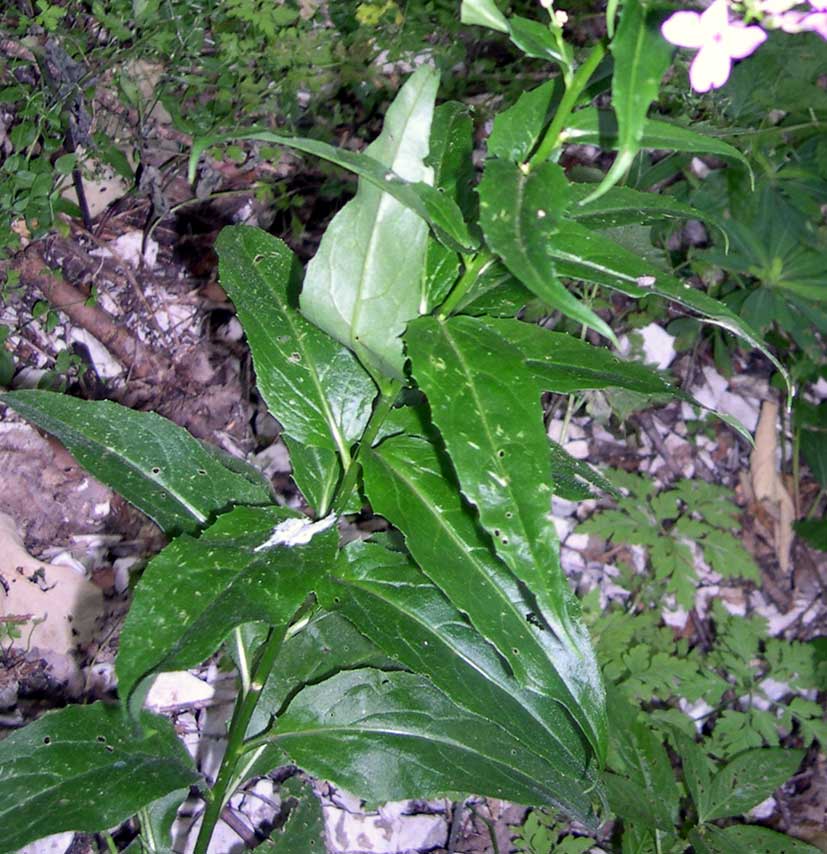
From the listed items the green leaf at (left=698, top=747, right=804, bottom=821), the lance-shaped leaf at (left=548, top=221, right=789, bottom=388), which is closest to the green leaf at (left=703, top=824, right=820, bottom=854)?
the green leaf at (left=698, top=747, right=804, bottom=821)

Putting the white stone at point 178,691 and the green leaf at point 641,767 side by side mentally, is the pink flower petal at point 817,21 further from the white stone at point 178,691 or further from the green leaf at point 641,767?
the white stone at point 178,691

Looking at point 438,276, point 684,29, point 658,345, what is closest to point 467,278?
point 438,276

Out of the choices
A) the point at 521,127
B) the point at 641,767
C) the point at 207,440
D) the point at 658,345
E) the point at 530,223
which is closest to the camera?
the point at 530,223

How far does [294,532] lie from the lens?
1269 millimetres

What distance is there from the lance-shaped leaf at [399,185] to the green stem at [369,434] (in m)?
0.24

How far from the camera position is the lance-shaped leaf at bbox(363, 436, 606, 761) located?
3.90 ft

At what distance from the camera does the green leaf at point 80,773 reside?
1325 mm

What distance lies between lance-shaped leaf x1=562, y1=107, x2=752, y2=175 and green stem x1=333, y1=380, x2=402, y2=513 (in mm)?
405

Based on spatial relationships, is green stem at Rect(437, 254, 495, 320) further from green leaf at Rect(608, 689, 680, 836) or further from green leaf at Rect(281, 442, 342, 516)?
green leaf at Rect(608, 689, 680, 836)

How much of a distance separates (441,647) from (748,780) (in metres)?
1.44

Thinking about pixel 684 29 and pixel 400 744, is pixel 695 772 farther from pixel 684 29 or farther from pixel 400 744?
pixel 684 29

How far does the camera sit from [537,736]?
4.39 ft

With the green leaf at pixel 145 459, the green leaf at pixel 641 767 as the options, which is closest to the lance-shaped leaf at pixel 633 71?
the green leaf at pixel 145 459

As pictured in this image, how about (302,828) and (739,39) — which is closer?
(739,39)
